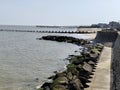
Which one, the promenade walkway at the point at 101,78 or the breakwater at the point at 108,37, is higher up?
the promenade walkway at the point at 101,78

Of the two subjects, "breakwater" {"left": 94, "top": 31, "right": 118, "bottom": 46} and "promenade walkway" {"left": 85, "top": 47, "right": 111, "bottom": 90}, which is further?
"breakwater" {"left": 94, "top": 31, "right": 118, "bottom": 46}

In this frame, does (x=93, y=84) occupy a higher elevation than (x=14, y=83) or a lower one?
higher

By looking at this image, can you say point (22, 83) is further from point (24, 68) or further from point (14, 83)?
point (24, 68)

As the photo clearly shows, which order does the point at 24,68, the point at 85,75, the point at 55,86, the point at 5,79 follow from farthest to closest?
the point at 24,68, the point at 5,79, the point at 85,75, the point at 55,86

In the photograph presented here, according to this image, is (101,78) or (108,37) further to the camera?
(108,37)

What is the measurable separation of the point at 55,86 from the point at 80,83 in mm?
1369

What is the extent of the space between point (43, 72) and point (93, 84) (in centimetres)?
910

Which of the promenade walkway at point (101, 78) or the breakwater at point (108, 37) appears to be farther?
the breakwater at point (108, 37)

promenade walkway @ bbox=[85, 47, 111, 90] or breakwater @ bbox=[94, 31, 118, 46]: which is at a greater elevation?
promenade walkway @ bbox=[85, 47, 111, 90]

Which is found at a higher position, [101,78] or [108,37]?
[101,78]

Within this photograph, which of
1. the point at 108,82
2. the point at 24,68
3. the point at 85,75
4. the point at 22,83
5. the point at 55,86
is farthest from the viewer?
the point at 24,68

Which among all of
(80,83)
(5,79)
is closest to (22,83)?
(5,79)

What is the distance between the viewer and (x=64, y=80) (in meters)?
16.4

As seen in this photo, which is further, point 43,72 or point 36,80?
point 43,72
